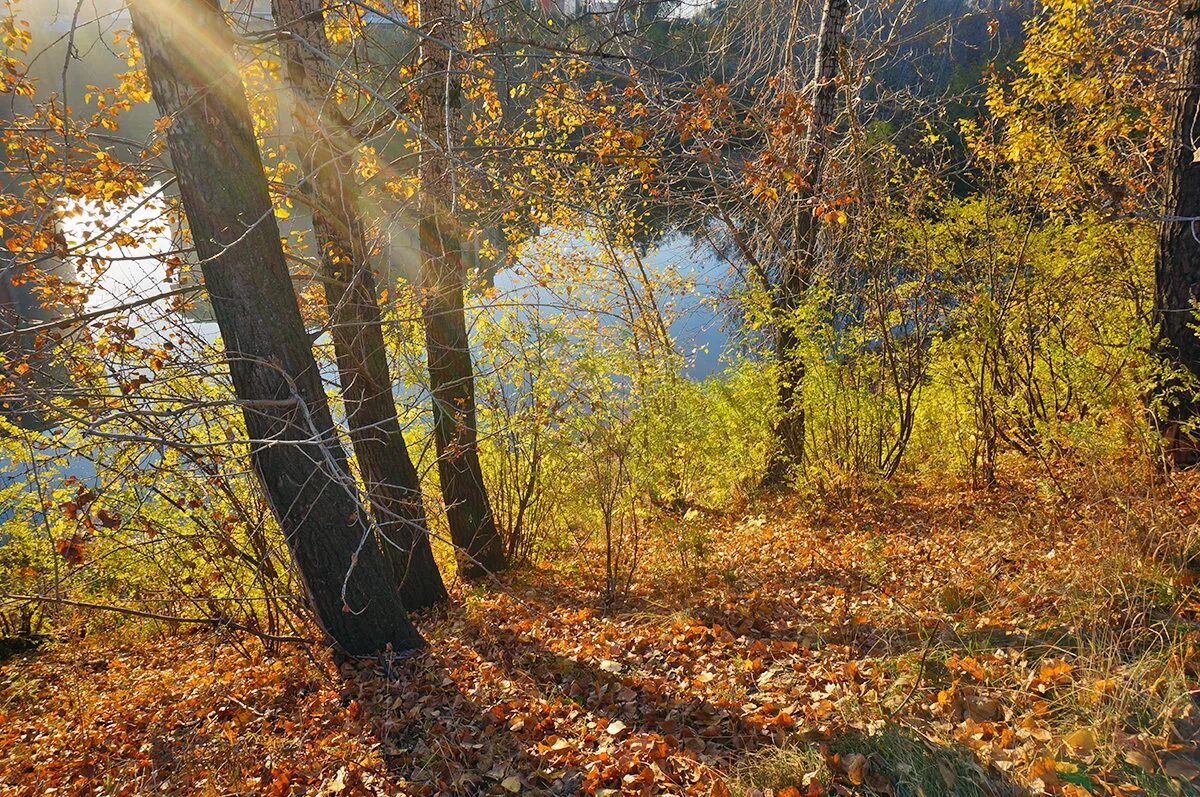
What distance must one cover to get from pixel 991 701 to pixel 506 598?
4.06m

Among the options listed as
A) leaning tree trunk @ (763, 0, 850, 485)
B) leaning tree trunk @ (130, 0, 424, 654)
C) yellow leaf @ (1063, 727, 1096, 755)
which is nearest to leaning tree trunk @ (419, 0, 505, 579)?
leaning tree trunk @ (130, 0, 424, 654)

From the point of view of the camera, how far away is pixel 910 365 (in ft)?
22.5

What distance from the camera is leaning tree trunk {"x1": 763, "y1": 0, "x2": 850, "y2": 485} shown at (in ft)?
22.2

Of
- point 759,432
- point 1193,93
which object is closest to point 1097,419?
point 1193,93

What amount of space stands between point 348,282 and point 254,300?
1.44 metres

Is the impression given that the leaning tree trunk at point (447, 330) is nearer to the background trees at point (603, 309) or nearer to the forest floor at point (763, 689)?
the background trees at point (603, 309)

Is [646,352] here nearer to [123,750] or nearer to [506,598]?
[506,598]

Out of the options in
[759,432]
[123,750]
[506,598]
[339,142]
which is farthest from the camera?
[759,432]

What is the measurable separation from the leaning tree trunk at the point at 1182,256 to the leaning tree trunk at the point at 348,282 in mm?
5490

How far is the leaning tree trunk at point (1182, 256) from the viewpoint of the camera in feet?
16.1

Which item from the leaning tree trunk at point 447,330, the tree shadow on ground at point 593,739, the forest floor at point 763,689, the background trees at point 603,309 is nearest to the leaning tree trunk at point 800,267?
the background trees at point 603,309

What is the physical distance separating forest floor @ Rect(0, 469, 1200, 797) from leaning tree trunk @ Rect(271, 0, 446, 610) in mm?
1006

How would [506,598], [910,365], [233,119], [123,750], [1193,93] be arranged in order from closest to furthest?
[233,119] < [123,750] < [1193,93] < [506,598] < [910,365]

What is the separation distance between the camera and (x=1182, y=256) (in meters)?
5.03
